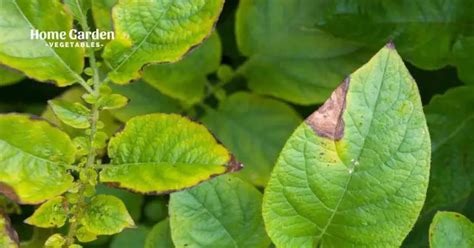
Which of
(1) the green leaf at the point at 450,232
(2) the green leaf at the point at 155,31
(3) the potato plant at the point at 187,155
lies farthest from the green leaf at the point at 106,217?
(1) the green leaf at the point at 450,232

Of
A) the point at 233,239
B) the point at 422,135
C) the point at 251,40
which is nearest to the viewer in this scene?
the point at 422,135

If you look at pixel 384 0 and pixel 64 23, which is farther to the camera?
pixel 384 0

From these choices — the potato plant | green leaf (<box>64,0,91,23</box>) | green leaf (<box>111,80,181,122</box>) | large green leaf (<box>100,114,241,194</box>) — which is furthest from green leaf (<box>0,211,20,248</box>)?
green leaf (<box>111,80,181,122</box>)

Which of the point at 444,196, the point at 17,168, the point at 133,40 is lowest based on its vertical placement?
the point at 444,196

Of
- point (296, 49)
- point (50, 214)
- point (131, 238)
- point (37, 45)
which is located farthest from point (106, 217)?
point (296, 49)

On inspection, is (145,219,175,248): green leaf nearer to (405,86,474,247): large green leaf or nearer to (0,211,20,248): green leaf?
(0,211,20,248): green leaf

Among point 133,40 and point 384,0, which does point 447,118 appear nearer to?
point 384,0

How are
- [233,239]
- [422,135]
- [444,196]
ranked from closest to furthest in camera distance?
[422,135] < [233,239] < [444,196]

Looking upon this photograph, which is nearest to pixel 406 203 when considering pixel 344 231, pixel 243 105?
pixel 344 231
